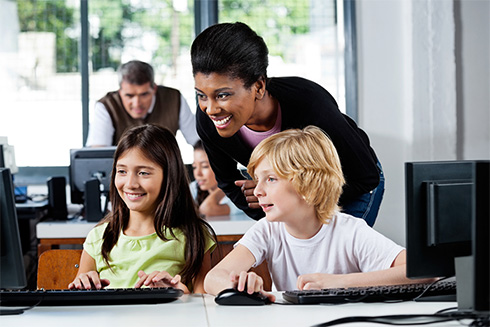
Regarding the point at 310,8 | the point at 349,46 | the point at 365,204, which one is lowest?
the point at 365,204

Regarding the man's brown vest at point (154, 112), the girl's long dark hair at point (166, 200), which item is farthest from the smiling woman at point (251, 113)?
the man's brown vest at point (154, 112)

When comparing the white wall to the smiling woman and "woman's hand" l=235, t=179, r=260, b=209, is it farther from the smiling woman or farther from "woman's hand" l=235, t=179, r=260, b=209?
"woman's hand" l=235, t=179, r=260, b=209

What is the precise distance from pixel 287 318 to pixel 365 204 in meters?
0.84

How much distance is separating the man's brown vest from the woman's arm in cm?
255

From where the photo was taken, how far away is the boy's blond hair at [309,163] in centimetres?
176

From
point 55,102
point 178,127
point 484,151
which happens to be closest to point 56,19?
point 55,102

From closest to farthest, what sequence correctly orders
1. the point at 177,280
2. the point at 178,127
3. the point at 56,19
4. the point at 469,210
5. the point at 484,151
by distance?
the point at 469,210, the point at 177,280, the point at 178,127, the point at 484,151, the point at 56,19

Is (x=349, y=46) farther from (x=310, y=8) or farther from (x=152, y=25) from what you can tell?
(x=152, y=25)

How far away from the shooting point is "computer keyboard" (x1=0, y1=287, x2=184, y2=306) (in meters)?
1.37

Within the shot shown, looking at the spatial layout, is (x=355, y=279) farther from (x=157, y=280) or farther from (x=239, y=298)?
(x=157, y=280)

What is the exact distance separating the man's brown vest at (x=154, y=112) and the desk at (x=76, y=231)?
2.84 feet

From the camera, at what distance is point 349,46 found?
4703 millimetres

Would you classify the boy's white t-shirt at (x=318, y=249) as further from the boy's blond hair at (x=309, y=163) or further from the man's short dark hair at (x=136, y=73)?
the man's short dark hair at (x=136, y=73)

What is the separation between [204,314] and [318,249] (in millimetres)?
555
